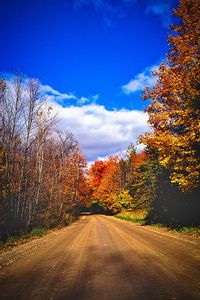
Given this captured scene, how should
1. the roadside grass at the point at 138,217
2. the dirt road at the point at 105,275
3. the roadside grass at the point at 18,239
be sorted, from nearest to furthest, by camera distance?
1. the dirt road at the point at 105,275
2. the roadside grass at the point at 18,239
3. the roadside grass at the point at 138,217

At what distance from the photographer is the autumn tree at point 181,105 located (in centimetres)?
1516

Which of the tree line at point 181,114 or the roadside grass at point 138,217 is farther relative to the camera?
the roadside grass at point 138,217

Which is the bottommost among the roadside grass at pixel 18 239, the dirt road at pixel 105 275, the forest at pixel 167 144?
the roadside grass at pixel 18 239

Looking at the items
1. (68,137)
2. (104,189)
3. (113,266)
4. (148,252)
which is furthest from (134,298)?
(104,189)

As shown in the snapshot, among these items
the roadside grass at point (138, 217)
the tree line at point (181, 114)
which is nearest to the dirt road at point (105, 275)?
the tree line at point (181, 114)

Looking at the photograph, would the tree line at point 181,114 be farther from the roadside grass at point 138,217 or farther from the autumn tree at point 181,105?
the roadside grass at point 138,217

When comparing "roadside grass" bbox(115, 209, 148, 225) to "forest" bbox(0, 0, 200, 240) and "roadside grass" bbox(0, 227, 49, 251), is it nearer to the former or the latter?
"forest" bbox(0, 0, 200, 240)

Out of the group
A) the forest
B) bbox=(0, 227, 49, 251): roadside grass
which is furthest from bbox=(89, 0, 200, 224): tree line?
bbox=(0, 227, 49, 251): roadside grass

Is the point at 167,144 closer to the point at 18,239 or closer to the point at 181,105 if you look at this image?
the point at 181,105

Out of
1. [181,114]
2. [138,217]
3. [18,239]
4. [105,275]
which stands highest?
[181,114]

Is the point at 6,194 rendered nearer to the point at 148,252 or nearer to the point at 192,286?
the point at 148,252

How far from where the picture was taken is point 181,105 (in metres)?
16.6

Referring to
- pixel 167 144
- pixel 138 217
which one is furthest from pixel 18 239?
pixel 138 217

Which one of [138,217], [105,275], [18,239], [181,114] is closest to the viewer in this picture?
[105,275]
